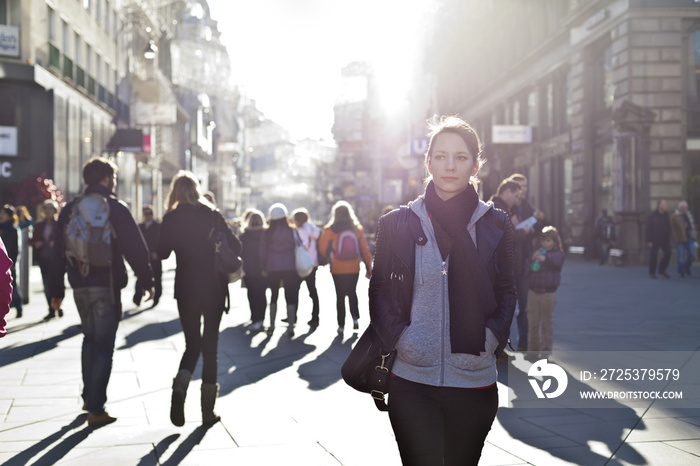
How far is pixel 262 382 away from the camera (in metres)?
7.75

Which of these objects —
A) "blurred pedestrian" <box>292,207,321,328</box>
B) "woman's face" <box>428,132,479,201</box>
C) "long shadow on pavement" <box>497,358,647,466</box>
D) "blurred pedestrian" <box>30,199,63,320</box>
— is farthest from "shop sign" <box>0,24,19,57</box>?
"woman's face" <box>428,132,479,201</box>

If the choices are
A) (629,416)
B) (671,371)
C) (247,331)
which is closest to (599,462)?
(629,416)

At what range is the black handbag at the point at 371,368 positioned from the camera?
10.3 feet

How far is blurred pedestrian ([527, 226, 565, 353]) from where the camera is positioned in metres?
8.51

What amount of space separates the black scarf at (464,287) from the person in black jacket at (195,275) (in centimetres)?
341

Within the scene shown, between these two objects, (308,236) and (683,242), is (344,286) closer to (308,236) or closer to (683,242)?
(308,236)

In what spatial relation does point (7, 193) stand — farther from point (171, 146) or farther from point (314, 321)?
point (171, 146)

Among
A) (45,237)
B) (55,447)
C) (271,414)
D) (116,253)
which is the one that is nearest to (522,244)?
(271,414)

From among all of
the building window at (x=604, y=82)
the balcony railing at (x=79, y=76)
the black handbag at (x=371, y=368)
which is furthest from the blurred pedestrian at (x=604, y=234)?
the black handbag at (x=371, y=368)

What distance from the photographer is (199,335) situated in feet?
20.7

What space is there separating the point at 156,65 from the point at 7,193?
2964cm

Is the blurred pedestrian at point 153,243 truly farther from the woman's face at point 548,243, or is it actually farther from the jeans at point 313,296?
the woman's face at point 548,243

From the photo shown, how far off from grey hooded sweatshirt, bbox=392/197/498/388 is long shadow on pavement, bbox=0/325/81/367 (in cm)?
658

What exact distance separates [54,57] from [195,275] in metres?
28.4
